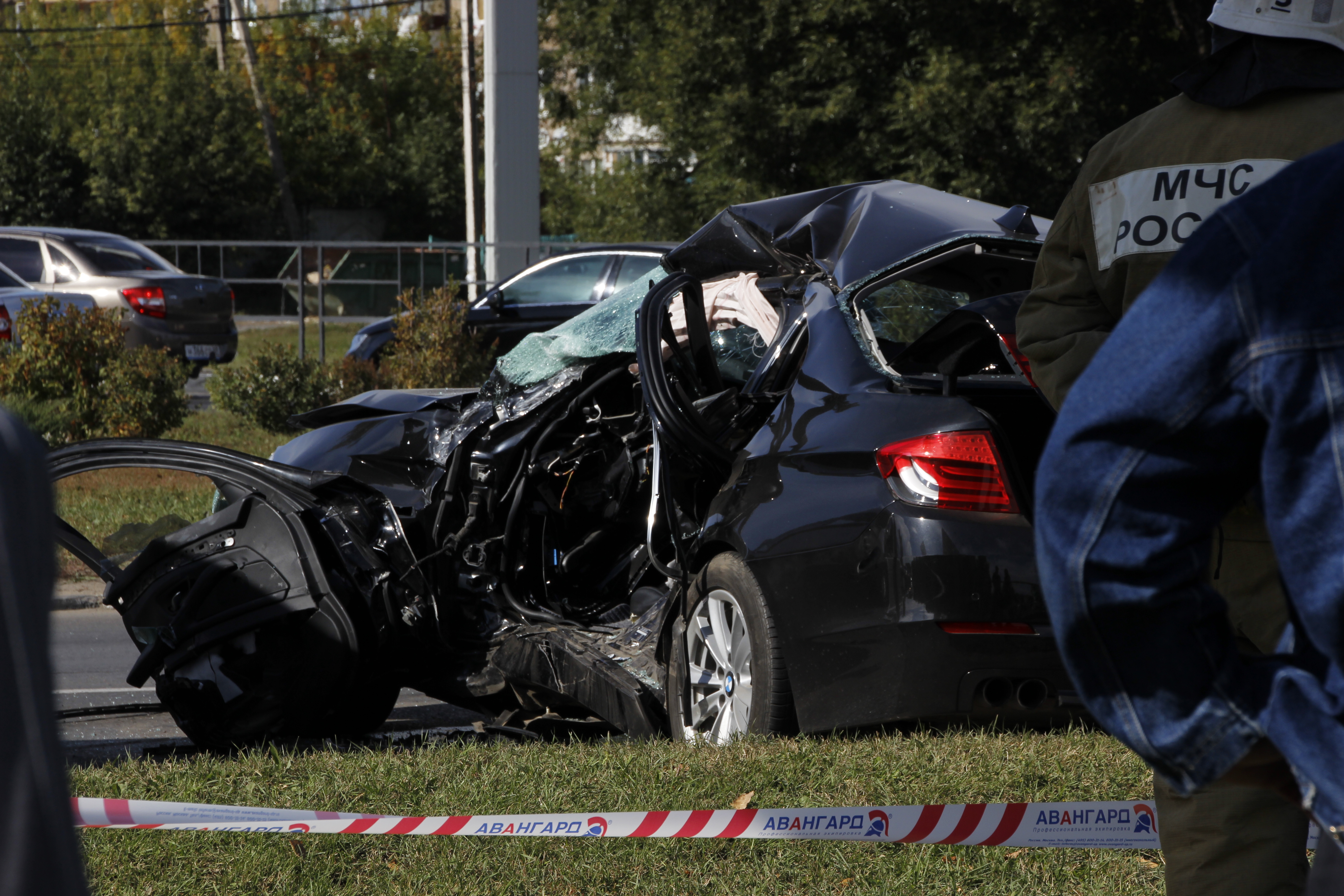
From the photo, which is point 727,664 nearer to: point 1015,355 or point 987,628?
point 987,628

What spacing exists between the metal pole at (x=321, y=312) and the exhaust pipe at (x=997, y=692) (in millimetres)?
14297

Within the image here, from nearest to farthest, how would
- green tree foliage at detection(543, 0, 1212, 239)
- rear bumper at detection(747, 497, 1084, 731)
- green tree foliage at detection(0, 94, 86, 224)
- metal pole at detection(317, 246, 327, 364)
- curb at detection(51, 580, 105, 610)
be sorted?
rear bumper at detection(747, 497, 1084, 731), curb at detection(51, 580, 105, 610), metal pole at detection(317, 246, 327, 364), green tree foliage at detection(543, 0, 1212, 239), green tree foliage at detection(0, 94, 86, 224)

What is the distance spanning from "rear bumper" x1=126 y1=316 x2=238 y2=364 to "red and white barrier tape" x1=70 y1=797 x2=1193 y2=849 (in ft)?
40.1

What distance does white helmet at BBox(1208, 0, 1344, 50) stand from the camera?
2.29 metres

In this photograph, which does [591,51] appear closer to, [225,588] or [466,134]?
[466,134]

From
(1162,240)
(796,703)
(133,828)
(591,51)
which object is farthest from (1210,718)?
(591,51)

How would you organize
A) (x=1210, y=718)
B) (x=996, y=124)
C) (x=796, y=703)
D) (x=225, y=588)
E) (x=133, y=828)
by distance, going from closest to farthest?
(x=1210, y=718) < (x=133, y=828) < (x=796, y=703) < (x=225, y=588) < (x=996, y=124)

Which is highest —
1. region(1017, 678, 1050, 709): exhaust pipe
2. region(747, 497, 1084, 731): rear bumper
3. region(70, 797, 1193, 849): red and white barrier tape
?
region(747, 497, 1084, 731): rear bumper

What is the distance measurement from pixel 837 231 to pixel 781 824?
1929 mm

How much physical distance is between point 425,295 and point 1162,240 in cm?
1260

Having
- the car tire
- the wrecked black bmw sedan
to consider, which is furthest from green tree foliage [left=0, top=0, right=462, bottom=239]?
the car tire

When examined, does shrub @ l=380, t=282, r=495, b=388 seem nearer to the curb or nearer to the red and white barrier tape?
the curb

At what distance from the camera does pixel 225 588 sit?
405 cm

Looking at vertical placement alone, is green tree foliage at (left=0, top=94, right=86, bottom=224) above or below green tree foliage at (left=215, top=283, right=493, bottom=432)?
above
